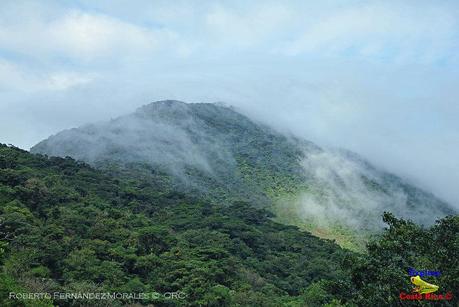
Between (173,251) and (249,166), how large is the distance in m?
51.8

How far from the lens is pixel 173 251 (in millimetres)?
44844

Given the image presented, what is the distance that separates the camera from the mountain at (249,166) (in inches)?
3253

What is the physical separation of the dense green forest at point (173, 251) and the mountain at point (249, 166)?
16080 mm

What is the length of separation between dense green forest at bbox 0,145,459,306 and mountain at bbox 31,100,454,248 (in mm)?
16080

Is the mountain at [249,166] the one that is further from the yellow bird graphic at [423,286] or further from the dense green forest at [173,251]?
the yellow bird graphic at [423,286]

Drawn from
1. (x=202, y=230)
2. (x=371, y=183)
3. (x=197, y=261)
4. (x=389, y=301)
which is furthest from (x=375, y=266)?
(x=371, y=183)

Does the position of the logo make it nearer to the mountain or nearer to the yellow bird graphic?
the yellow bird graphic

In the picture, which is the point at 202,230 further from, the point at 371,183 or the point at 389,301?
the point at 371,183

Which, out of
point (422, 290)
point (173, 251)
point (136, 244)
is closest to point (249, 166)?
point (173, 251)

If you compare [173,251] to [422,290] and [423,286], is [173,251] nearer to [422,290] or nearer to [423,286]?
[422,290]

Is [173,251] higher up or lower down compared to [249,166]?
lower down

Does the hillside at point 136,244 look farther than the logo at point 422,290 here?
Yes

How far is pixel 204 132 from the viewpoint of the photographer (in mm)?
107438

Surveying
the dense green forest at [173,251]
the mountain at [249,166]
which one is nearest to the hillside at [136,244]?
the dense green forest at [173,251]
